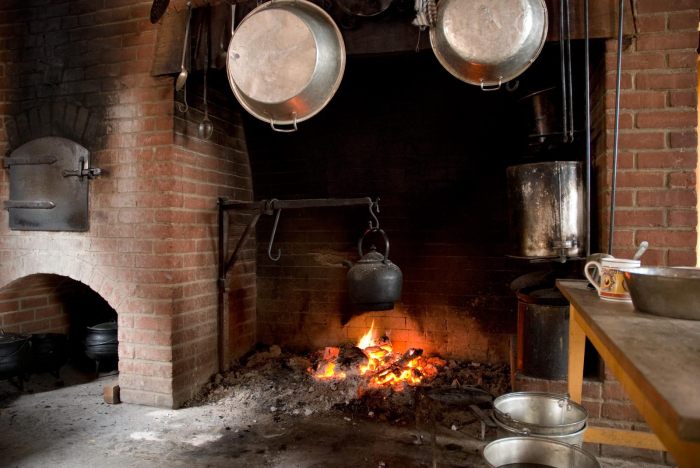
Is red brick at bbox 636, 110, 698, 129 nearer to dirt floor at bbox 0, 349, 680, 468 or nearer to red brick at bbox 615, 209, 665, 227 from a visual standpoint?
red brick at bbox 615, 209, 665, 227

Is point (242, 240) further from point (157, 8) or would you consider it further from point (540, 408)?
point (540, 408)

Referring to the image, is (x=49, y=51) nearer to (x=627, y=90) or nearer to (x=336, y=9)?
(x=336, y=9)

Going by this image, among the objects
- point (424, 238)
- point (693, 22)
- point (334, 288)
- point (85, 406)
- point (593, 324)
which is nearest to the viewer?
point (593, 324)

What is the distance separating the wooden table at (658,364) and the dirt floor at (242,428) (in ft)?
5.69

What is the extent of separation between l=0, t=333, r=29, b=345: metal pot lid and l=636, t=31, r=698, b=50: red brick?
15.3ft

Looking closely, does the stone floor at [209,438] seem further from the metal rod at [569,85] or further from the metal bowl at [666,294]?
the metal rod at [569,85]

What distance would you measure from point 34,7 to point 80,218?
1798 millimetres

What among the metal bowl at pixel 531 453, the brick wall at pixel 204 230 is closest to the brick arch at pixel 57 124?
the brick wall at pixel 204 230

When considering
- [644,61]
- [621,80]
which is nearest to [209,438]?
[621,80]

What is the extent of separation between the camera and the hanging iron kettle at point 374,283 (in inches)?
126

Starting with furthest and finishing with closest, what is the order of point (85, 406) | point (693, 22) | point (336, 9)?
point (85, 406) → point (336, 9) → point (693, 22)

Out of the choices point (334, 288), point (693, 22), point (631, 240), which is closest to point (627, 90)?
point (693, 22)

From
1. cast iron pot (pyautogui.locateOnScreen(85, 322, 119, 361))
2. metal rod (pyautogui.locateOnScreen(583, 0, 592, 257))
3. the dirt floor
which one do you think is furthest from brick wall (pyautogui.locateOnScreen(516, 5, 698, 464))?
cast iron pot (pyautogui.locateOnScreen(85, 322, 119, 361))

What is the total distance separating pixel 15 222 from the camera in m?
3.84
